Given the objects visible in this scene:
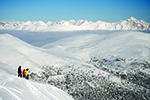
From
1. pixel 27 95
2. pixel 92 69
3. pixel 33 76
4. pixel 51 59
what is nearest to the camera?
pixel 27 95

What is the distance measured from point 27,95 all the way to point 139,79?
72.4 ft

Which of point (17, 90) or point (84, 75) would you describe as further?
point (84, 75)

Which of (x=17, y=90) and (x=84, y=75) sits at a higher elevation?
(x=17, y=90)

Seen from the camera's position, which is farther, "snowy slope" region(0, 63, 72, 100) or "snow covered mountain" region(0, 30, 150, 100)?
"snow covered mountain" region(0, 30, 150, 100)

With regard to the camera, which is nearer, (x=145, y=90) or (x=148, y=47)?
(x=145, y=90)

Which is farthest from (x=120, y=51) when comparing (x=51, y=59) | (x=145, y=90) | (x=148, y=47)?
(x=51, y=59)

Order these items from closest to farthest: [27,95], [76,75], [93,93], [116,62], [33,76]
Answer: [27,95]
[93,93]
[33,76]
[76,75]
[116,62]

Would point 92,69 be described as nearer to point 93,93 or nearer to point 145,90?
point 93,93

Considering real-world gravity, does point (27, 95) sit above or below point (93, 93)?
above

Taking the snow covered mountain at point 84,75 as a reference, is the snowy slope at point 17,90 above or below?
above

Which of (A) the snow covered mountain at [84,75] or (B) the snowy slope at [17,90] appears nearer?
(B) the snowy slope at [17,90]

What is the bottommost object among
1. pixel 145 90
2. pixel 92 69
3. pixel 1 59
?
pixel 145 90

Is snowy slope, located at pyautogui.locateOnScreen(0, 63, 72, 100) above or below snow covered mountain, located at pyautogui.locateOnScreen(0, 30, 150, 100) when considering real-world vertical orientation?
above

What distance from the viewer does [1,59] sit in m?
26.5
